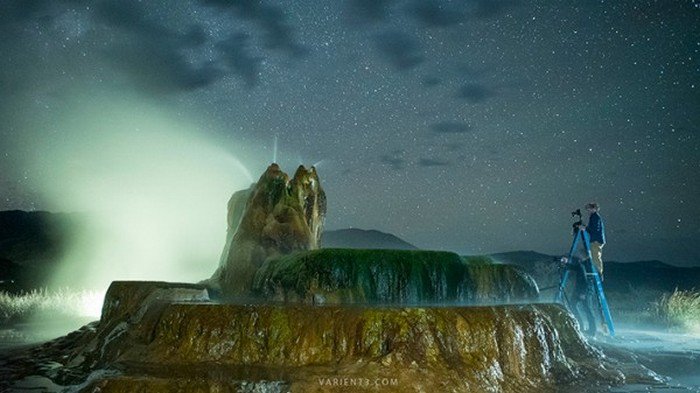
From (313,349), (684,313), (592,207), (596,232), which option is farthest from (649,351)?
(684,313)

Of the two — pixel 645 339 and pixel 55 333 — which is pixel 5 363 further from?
pixel 645 339

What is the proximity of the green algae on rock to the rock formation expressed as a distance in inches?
61.0

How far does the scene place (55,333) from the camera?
58.7ft

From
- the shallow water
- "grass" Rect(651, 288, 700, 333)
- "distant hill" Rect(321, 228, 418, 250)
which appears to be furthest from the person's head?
"distant hill" Rect(321, 228, 418, 250)

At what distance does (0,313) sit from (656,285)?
8122 centimetres

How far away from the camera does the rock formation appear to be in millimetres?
16609

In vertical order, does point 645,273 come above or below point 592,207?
below

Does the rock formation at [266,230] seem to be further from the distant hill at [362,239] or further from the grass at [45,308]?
the distant hill at [362,239]

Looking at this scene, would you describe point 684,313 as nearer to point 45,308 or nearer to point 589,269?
point 589,269

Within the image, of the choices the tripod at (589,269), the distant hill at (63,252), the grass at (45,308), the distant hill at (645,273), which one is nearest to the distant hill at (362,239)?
the distant hill at (63,252)

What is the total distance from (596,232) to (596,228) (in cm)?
12

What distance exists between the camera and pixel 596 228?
14.6m

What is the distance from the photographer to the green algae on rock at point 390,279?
45.2ft

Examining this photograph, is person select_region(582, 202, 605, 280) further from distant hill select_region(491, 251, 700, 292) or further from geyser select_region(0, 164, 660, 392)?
distant hill select_region(491, 251, 700, 292)
